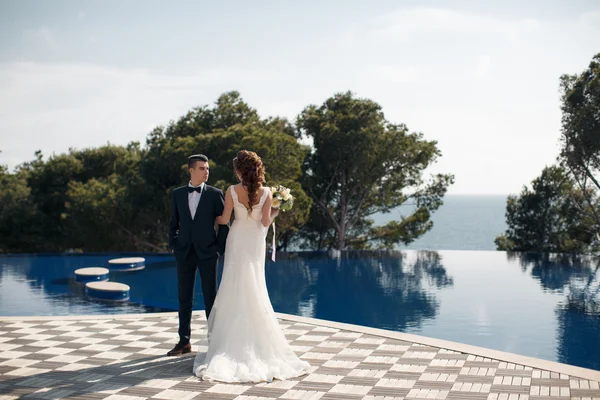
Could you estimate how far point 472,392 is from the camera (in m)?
4.65

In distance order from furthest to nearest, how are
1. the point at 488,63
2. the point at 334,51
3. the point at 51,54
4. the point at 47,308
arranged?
the point at 488,63 → the point at 334,51 → the point at 51,54 → the point at 47,308

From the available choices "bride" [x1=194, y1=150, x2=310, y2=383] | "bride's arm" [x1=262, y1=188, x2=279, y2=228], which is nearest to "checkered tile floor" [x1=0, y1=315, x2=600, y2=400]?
"bride" [x1=194, y1=150, x2=310, y2=383]

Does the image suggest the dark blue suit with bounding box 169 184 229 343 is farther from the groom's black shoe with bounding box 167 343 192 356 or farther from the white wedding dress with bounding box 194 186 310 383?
the white wedding dress with bounding box 194 186 310 383

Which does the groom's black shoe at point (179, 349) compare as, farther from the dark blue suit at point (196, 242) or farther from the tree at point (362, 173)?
the tree at point (362, 173)

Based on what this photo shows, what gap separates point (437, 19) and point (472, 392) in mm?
12324

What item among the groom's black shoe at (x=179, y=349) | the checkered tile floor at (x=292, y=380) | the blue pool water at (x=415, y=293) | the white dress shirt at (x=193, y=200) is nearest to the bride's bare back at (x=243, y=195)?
the white dress shirt at (x=193, y=200)

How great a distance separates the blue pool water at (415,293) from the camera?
888 centimetres

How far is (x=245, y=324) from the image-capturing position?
17.8 feet

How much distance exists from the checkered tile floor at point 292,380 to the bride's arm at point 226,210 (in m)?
0.95

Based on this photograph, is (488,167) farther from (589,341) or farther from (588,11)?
(589,341)

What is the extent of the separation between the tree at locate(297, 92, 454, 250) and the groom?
14.7m

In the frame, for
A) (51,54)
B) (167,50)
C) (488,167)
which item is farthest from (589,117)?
(488,167)

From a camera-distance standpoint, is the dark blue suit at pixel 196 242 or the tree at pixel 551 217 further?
the tree at pixel 551 217

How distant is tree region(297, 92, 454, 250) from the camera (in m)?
20.4
